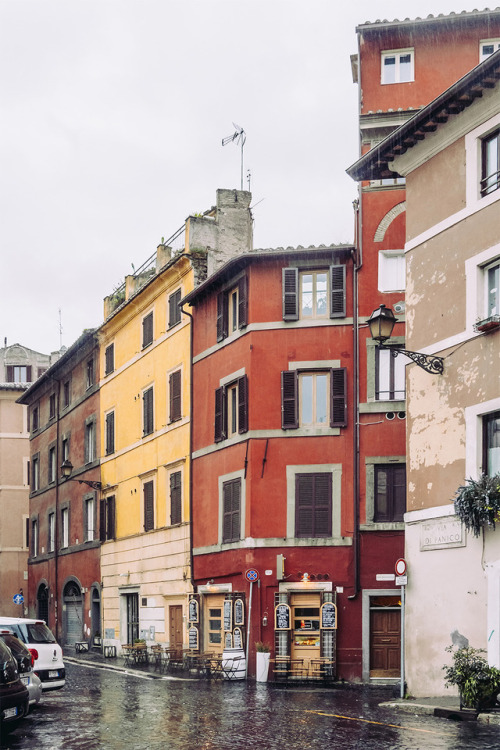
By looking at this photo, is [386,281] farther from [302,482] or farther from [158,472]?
[158,472]

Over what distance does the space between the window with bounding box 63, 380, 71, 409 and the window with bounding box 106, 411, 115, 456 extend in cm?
700

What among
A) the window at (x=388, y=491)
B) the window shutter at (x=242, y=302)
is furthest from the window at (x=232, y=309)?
the window at (x=388, y=491)

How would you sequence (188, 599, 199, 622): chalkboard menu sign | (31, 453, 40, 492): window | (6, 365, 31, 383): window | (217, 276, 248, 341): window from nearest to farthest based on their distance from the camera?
(217, 276, 248, 341): window < (188, 599, 199, 622): chalkboard menu sign < (31, 453, 40, 492): window < (6, 365, 31, 383): window

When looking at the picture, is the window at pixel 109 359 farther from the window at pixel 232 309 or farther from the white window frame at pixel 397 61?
the white window frame at pixel 397 61

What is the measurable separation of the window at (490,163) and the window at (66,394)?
32026 millimetres

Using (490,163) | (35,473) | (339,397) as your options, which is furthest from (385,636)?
(35,473)

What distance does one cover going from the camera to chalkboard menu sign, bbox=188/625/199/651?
33.2 m

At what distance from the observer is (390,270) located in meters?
30.4

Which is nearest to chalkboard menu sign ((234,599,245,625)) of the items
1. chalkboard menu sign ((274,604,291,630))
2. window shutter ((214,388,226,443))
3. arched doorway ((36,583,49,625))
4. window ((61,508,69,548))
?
chalkboard menu sign ((274,604,291,630))

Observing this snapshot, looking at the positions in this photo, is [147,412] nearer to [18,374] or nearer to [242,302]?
[242,302]

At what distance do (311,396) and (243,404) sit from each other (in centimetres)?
197

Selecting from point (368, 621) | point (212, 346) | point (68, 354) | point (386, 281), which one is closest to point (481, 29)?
point (386, 281)

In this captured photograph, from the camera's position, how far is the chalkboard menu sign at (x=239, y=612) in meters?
30.6

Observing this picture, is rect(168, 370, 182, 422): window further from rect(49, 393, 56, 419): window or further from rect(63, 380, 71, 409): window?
rect(49, 393, 56, 419): window
